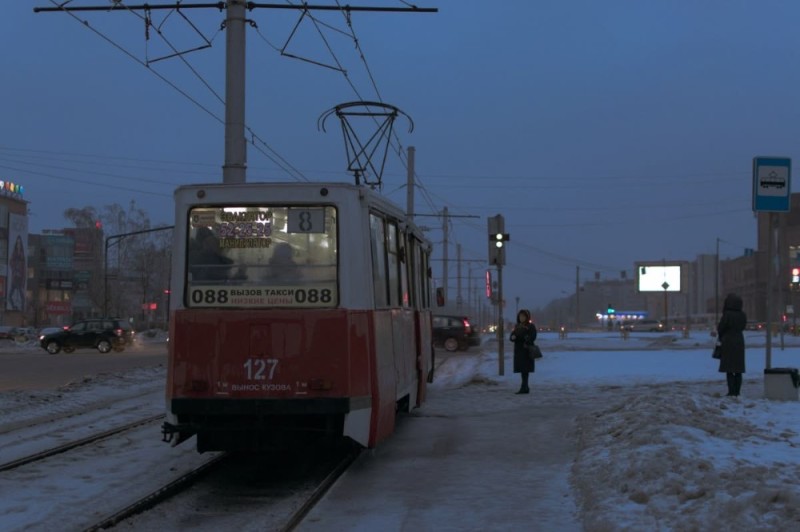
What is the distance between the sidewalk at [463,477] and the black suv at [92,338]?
1118 inches

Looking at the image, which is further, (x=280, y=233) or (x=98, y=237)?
(x=98, y=237)

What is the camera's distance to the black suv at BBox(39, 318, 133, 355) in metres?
37.6

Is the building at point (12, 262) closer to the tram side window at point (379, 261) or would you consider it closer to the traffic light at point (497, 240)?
the traffic light at point (497, 240)

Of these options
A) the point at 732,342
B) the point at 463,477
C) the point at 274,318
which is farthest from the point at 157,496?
the point at 732,342

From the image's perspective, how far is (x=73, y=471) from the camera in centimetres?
839

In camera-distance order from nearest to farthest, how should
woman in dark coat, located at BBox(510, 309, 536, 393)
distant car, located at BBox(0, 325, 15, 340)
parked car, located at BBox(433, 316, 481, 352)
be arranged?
woman in dark coat, located at BBox(510, 309, 536, 393)
parked car, located at BBox(433, 316, 481, 352)
distant car, located at BBox(0, 325, 15, 340)

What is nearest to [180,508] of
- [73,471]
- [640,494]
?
[73,471]

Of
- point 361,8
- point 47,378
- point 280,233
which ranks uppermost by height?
point 361,8

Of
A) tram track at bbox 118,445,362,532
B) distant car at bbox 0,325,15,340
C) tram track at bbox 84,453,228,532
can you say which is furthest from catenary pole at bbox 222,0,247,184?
distant car at bbox 0,325,15,340

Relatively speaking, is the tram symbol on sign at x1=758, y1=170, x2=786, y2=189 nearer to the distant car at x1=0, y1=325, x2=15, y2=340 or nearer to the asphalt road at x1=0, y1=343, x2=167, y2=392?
the asphalt road at x1=0, y1=343, x2=167, y2=392

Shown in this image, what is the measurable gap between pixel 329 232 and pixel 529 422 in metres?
5.14

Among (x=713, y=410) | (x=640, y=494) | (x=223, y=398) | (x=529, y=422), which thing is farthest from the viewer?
(x=529, y=422)

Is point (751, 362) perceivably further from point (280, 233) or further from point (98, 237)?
point (98, 237)

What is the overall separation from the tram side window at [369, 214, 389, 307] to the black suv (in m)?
31.9
